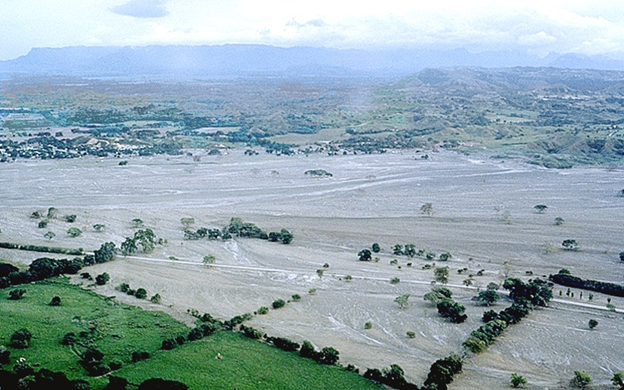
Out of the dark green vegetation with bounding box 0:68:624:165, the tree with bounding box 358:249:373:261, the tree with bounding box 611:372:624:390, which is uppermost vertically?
the dark green vegetation with bounding box 0:68:624:165

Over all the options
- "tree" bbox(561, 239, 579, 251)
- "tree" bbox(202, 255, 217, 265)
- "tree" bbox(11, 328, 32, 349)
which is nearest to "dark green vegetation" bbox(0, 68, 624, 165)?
"tree" bbox(561, 239, 579, 251)

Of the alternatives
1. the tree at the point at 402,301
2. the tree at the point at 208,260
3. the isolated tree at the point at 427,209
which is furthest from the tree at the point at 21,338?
the isolated tree at the point at 427,209

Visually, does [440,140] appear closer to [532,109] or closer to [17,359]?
[532,109]

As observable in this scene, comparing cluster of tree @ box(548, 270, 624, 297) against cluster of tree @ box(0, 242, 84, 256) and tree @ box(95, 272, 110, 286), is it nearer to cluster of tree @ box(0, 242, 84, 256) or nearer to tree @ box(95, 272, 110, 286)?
tree @ box(95, 272, 110, 286)

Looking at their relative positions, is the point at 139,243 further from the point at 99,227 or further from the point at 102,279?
the point at 102,279

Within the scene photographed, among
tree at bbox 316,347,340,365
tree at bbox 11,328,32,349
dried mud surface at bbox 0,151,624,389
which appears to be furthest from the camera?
dried mud surface at bbox 0,151,624,389

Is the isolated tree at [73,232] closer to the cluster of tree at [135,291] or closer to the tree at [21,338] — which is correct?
the cluster of tree at [135,291]

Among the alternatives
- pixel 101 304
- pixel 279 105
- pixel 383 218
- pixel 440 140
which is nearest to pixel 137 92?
pixel 279 105
